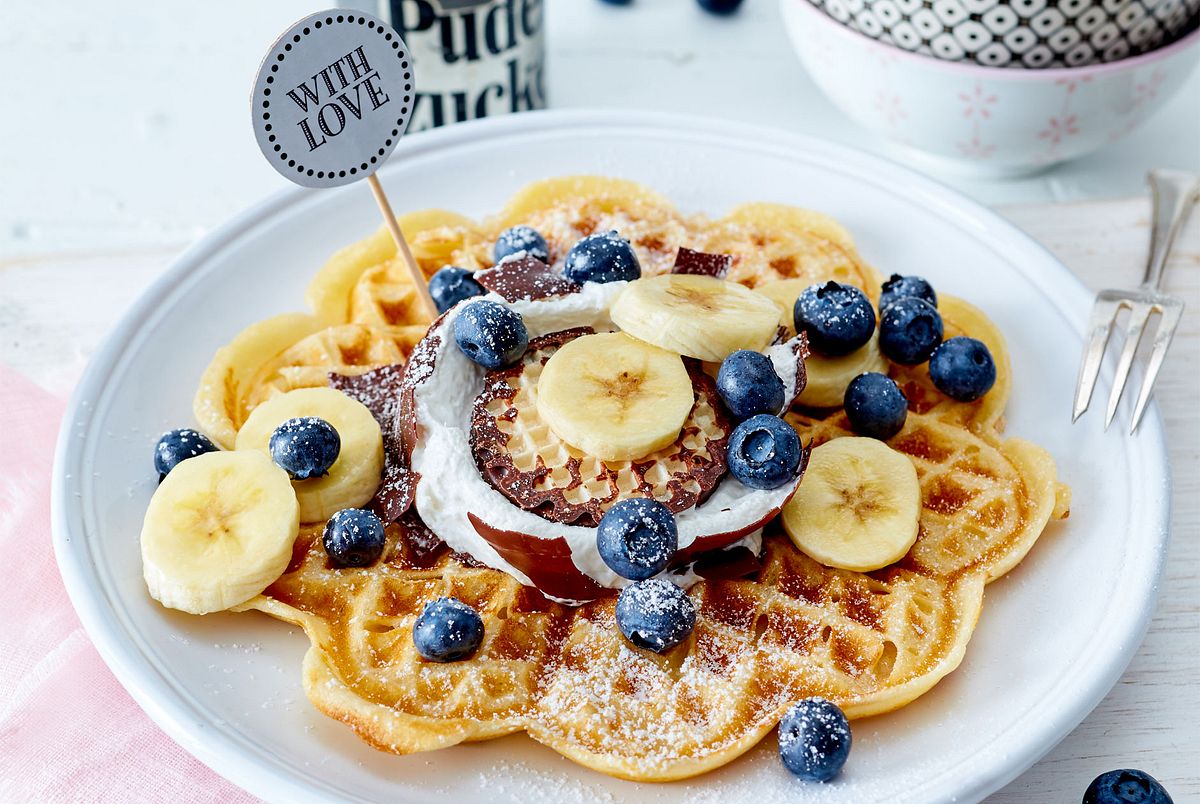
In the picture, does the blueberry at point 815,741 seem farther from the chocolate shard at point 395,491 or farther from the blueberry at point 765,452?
the chocolate shard at point 395,491

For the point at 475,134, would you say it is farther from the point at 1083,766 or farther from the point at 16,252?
the point at 1083,766

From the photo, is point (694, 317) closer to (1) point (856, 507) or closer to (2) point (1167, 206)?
(1) point (856, 507)

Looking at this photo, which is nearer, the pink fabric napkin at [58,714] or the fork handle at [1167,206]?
the pink fabric napkin at [58,714]

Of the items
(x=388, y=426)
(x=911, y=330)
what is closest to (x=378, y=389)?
(x=388, y=426)

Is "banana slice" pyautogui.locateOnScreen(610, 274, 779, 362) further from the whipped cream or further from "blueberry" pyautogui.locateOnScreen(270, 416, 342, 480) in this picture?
"blueberry" pyautogui.locateOnScreen(270, 416, 342, 480)

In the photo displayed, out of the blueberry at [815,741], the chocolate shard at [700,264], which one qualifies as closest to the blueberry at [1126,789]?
the blueberry at [815,741]

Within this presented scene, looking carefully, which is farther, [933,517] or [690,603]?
[933,517]

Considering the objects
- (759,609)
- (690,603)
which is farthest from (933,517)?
(690,603)
